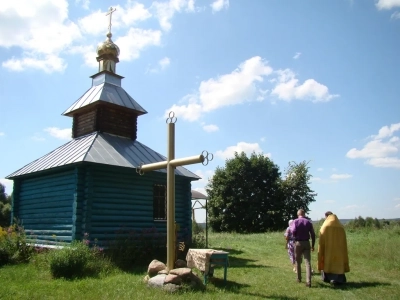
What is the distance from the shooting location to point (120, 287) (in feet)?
25.1

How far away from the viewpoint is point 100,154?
1171 cm

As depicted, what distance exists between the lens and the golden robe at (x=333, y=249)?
27.6 feet

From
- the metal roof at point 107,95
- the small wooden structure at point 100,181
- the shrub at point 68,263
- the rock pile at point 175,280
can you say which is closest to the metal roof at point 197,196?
the small wooden structure at point 100,181

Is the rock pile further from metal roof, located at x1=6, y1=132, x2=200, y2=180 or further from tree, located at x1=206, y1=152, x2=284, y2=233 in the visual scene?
tree, located at x1=206, y1=152, x2=284, y2=233

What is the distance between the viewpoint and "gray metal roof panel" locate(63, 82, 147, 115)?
14.0 metres

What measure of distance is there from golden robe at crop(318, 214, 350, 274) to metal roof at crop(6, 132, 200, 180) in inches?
235

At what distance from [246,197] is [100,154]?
24.6 metres

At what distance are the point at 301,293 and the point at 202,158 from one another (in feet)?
10.8

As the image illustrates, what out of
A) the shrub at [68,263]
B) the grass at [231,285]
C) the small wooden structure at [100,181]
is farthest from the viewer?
the small wooden structure at [100,181]

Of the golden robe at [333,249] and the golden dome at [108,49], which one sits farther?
the golden dome at [108,49]

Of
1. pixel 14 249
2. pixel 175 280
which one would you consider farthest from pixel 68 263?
pixel 14 249

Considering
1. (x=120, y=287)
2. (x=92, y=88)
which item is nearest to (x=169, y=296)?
(x=120, y=287)

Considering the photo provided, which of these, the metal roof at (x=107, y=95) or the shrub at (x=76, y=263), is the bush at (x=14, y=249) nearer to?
the shrub at (x=76, y=263)

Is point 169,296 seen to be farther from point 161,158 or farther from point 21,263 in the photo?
point 161,158
